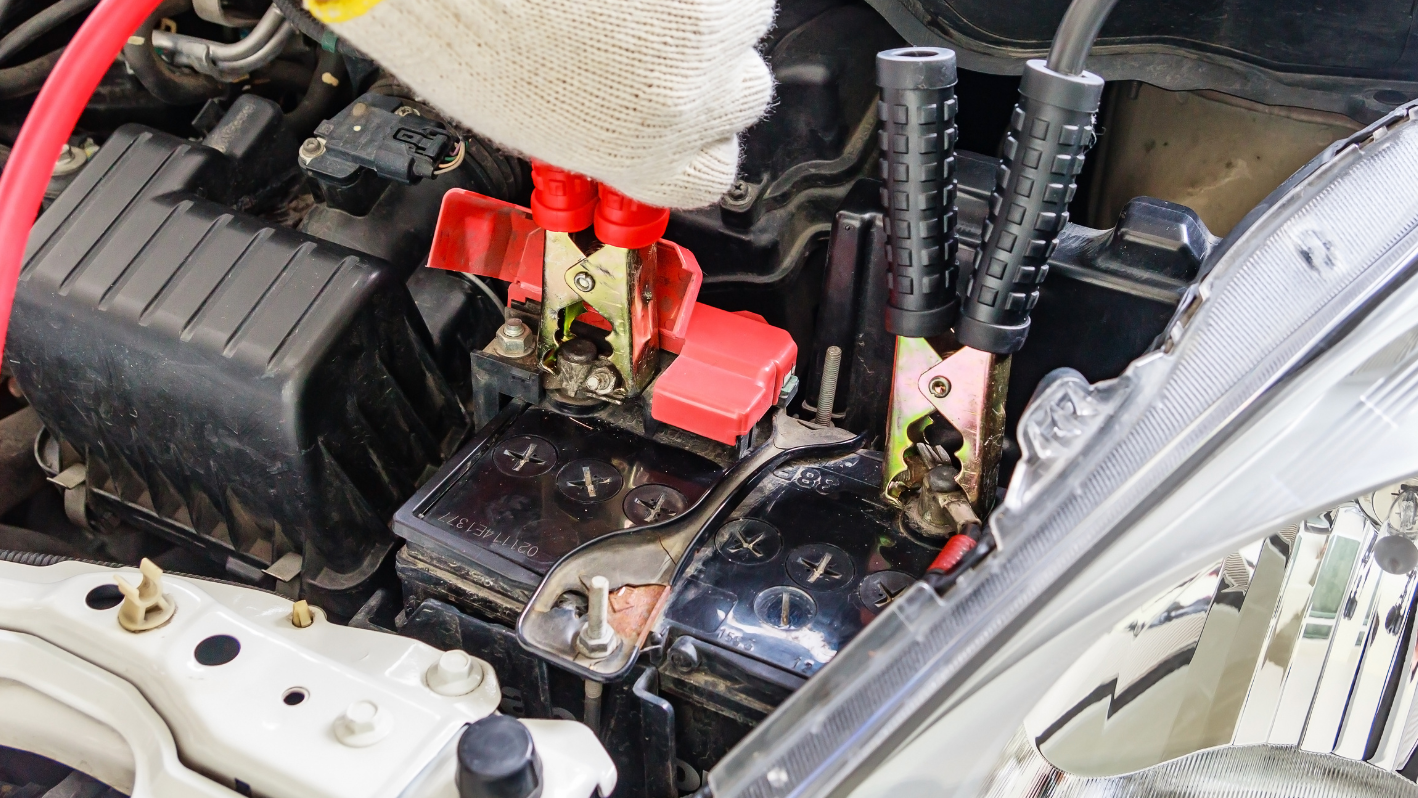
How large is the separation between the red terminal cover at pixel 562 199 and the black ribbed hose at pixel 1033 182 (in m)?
0.35

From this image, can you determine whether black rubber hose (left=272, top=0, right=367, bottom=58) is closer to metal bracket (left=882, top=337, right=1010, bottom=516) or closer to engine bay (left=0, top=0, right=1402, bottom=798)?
engine bay (left=0, top=0, right=1402, bottom=798)

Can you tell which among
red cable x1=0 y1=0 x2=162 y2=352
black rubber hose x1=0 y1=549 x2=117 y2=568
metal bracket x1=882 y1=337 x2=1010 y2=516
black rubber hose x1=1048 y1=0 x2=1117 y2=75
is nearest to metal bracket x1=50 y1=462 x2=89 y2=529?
black rubber hose x1=0 y1=549 x2=117 y2=568

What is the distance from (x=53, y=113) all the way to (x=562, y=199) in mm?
394

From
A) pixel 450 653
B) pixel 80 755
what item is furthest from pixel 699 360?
pixel 80 755

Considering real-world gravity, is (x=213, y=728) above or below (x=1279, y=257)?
below

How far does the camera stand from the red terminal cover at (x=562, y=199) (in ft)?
3.14

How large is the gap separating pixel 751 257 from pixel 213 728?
68cm

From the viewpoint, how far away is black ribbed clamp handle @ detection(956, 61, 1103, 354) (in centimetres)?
78

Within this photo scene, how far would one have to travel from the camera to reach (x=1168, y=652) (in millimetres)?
786

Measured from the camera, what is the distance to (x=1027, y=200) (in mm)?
823

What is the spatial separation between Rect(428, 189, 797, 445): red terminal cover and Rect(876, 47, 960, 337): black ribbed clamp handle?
17cm

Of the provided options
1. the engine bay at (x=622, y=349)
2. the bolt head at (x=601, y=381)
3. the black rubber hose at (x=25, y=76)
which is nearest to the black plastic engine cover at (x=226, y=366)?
the engine bay at (x=622, y=349)

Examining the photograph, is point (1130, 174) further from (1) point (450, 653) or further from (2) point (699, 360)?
(1) point (450, 653)

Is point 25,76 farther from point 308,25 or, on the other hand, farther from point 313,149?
point 308,25
